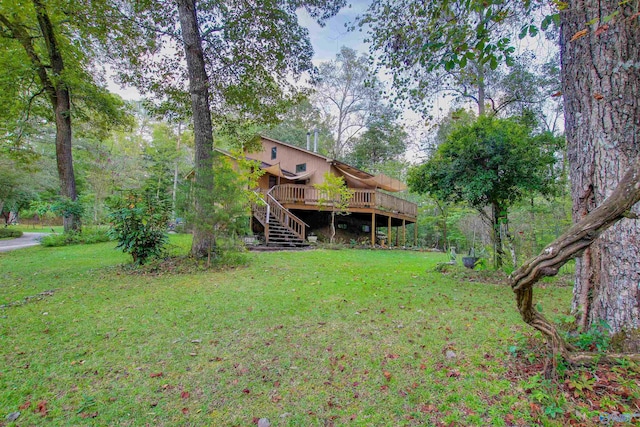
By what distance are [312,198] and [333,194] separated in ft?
5.47

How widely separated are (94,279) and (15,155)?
10727 mm

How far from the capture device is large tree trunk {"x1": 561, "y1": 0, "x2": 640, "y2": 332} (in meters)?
2.26

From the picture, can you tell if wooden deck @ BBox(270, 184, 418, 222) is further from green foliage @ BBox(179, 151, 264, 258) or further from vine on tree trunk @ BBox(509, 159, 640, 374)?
vine on tree trunk @ BBox(509, 159, 640, 374)

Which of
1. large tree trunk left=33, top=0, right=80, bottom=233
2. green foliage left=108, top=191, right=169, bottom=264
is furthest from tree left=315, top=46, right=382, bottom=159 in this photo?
green foliage left=108, top=191, right=169, bottom=264

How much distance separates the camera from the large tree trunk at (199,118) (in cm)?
671

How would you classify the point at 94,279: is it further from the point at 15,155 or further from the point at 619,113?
the point at 15,155

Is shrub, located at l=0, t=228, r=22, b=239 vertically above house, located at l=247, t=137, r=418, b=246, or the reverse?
house, located at l=247, t=137, r=418, b=246

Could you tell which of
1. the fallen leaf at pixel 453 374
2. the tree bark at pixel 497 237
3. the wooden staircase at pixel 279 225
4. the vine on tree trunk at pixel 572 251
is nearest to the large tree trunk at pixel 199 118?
the wooden staircase at pixel 279 225

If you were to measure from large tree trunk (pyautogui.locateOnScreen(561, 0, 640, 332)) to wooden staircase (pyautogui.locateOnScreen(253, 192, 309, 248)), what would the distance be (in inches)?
382

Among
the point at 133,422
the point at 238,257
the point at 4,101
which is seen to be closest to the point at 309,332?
the point at 133,422

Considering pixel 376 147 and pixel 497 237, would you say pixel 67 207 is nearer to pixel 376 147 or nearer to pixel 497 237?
pixel 497 237

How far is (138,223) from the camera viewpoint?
6.57m

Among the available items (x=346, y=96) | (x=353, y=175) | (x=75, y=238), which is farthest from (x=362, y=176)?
(x=75, y=238)

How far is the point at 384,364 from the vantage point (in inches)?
97.7
